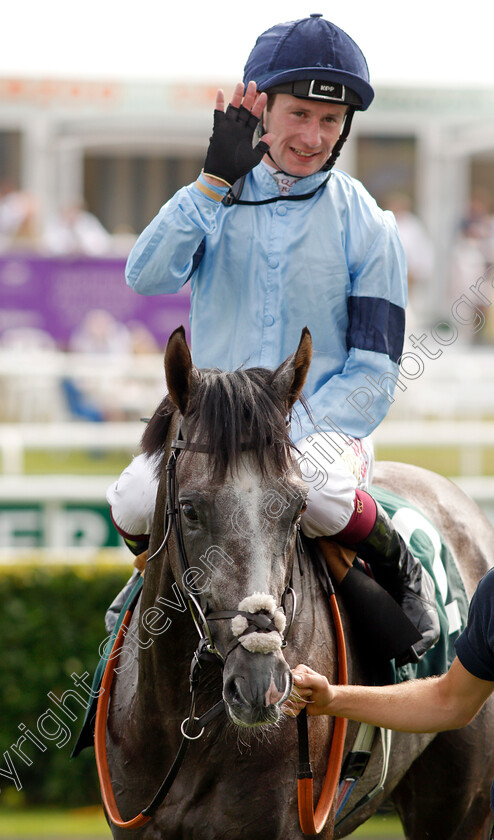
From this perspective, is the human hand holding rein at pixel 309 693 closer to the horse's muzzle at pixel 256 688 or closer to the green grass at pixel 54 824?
the horse's muzzle at pixel 256 688

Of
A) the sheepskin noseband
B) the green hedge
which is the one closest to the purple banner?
the green hedge

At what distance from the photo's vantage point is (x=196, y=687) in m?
2.80

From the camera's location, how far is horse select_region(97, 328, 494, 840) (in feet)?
8.04

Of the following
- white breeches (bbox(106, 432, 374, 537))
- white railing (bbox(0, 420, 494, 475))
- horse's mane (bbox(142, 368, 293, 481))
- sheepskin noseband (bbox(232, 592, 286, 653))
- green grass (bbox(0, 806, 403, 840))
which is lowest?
green grass (bbox(0, 806, 403, 840))

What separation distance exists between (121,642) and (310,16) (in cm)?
191

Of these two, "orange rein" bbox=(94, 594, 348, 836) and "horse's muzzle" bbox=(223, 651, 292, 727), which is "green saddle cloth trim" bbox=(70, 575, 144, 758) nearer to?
"orange rein" bbox=(94, 594, 348, 836)

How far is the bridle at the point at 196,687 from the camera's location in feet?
8.27

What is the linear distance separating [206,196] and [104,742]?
4.96ft

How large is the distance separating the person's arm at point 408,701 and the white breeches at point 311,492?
483 mm

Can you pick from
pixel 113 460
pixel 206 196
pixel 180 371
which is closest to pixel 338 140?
pixel 206 196

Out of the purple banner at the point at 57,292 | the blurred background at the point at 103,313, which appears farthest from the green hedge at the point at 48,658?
the purple banner at the point at 57,292

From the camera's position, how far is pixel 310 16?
3307 millimetres

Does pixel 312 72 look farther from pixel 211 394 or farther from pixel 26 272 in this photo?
pixel 26 272

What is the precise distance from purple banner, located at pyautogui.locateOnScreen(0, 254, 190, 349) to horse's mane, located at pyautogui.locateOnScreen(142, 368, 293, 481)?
882 centimetres
